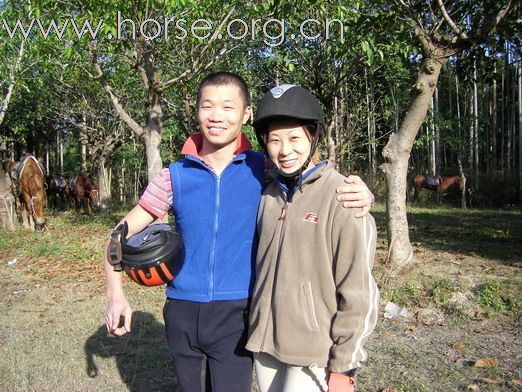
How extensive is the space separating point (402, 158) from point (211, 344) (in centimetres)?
452

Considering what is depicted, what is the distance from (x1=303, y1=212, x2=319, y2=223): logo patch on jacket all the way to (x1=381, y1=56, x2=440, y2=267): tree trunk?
169 inches

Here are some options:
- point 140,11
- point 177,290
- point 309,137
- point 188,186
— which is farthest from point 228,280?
point 140,11

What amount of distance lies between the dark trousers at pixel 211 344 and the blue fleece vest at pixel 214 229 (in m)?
0.06

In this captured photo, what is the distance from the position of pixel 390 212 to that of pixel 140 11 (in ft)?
16.4

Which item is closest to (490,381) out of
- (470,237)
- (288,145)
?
(288,145)

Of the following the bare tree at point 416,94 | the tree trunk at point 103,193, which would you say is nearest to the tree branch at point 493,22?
the bare tree at point 416,94

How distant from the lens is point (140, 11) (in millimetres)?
7789

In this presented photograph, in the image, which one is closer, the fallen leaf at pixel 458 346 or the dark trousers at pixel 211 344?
the dark trousers at pixel 211 344

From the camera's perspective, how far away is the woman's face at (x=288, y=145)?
6.26 feet

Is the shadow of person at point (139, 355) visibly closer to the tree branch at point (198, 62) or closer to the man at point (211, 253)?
the man at point (211, 253)

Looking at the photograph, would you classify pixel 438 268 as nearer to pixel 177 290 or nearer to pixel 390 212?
pixel 390 212

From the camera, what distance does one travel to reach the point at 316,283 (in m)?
1.80

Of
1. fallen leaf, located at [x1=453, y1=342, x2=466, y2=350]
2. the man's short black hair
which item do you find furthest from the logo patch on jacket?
fallen leaf, located at [x1=453, y1=342, x2=466, y2=350]

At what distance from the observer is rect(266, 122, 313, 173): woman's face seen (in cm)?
191
